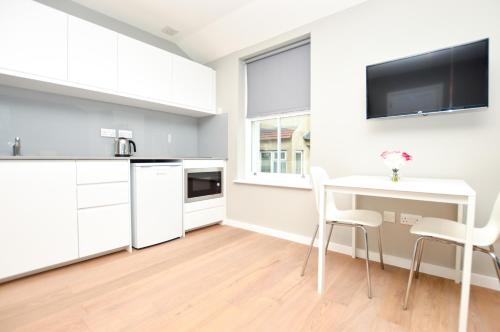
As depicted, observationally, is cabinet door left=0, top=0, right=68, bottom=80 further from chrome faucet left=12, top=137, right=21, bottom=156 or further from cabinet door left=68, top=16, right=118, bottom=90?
chrome faucet left=12, top=137, right=21, bottom=156

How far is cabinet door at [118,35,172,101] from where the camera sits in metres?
2.48

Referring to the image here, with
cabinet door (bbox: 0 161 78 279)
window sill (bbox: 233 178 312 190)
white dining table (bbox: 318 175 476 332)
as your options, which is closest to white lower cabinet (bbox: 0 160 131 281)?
cabinet door (bbox: 0 161 78 279)

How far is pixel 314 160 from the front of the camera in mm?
2488

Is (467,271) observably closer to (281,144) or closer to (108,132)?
(281,144)

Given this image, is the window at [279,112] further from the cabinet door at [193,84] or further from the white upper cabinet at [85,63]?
the white upper cabinet at [85,63]

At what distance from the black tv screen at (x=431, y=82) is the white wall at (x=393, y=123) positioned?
Result: 129 millimetres

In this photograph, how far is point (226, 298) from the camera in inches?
62.3

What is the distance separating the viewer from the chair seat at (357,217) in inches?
66.8

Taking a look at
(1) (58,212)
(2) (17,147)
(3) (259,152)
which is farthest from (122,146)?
(3) (259,152)

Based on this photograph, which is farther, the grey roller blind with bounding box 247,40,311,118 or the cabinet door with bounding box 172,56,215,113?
the cabinet door with bounding box 172,56,215,113

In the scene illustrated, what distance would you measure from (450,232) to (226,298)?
4.64 ft

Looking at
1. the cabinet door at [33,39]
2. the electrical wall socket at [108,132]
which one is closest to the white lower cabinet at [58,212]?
the electrical wall socket at [108,132]

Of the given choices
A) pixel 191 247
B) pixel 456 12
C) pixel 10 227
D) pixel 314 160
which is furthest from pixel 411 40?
pixel 10 227

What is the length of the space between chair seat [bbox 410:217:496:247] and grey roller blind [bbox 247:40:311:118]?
1597 millimetres
